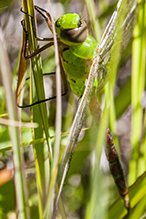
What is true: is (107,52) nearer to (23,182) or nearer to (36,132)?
(36,132)

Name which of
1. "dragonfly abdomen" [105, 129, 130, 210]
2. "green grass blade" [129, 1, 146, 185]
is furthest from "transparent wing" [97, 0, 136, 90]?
"dragonfly abdomen" [105, 129, 130, 210]

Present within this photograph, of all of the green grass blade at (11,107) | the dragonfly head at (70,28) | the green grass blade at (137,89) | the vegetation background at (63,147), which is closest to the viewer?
the green grass blade at (11,107)

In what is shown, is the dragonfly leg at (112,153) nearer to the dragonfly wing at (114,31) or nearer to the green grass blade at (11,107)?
the dragonfly wing at (114,31)

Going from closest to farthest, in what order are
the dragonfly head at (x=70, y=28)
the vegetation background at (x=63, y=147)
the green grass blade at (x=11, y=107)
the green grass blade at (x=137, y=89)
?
the green grass blade at (x=11, y=107) < the vegetation background at (x=63, y=147) < the dragonfly head at (x=70, y=28) < the green grass blade at (x=137, y=89)

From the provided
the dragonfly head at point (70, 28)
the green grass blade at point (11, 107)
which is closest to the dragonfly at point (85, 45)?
the dragonfly head at point (70, 28)

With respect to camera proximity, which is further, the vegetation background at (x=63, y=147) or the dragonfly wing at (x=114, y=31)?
the dragonfly wing at (x=114, y=31)

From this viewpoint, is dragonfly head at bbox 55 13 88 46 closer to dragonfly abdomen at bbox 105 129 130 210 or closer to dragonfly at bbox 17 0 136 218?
dragonfly at bbox 17 0 136 218

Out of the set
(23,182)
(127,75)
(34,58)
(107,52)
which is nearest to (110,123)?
(107,52)

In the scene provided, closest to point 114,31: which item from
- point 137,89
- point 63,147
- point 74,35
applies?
point 74,35
